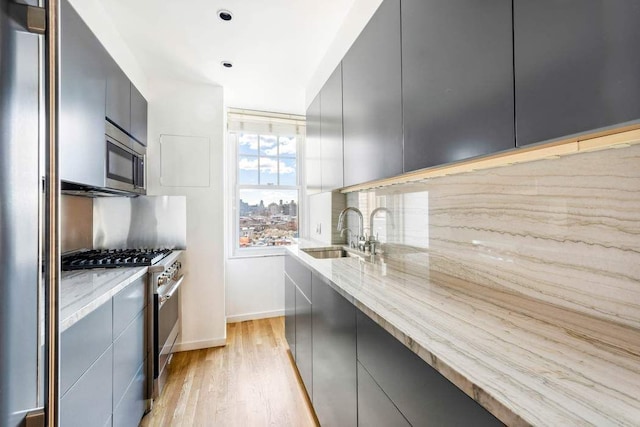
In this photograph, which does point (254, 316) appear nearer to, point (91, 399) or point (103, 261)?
point (103, 261)

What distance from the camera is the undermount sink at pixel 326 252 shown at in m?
2.25

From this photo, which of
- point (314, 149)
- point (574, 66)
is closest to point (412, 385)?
point (574, 66)

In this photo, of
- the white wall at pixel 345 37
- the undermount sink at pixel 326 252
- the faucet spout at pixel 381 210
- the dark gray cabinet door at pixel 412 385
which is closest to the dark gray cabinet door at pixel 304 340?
the undermount sink at pixel 326 252

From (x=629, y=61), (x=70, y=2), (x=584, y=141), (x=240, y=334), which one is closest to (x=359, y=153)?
(x=584, y=141)

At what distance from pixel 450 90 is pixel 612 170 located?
1.59 ft

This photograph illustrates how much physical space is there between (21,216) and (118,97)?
1807mm

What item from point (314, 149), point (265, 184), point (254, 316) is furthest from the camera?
point (265, 184)

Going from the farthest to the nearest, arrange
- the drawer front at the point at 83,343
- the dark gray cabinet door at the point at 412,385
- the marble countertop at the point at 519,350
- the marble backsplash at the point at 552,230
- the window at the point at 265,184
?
the window at the point at 265,184 < the drawer front at the point at 83,343 < the marble backsplash at the point at 552,230 < the dark gray cabinet door at the point at 412,385 < the marble countertop at the point at 519,350

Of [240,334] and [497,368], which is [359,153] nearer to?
[497,368]

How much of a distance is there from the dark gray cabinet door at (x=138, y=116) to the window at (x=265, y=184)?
1028mm

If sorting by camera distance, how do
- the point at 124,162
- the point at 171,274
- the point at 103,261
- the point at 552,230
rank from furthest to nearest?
the point at 171,274
the point at 124,162
the point at 103,261
the point at 552,230

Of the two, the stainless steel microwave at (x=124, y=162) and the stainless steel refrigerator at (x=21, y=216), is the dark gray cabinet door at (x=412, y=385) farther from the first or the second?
the stainless steel microwave at (x=124, y=162)

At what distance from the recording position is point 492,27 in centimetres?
73

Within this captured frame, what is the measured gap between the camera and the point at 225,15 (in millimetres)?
1769
